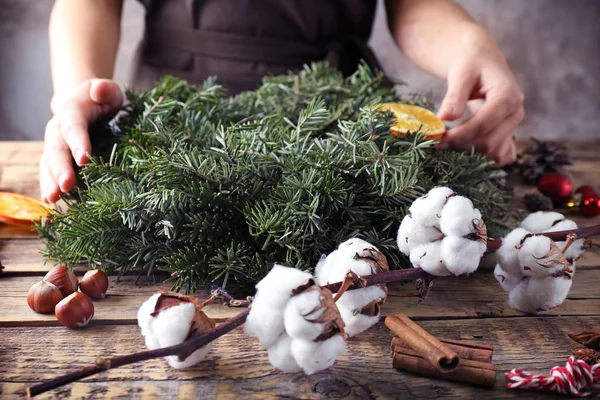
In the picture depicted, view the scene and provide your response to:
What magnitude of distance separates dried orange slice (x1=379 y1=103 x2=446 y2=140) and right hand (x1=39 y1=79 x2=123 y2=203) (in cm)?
Answer: 49

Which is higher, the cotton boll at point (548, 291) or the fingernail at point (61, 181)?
the cotton boll at point (548, 291)

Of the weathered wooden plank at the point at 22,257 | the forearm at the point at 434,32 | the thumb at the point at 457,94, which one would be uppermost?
the forearm at the point at 434,32

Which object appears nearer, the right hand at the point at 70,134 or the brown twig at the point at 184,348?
the brown twig at the point at 184,348

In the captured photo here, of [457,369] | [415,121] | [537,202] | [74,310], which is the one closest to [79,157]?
[74,310]

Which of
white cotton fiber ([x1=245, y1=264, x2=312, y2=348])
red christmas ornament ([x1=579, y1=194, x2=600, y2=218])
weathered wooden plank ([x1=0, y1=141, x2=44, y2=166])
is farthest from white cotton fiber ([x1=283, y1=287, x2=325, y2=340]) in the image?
weathered wooden plank ([x1=0, y1=141, x2=44, y2=166])

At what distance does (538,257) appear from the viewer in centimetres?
82

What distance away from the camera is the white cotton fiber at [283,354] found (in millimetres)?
676

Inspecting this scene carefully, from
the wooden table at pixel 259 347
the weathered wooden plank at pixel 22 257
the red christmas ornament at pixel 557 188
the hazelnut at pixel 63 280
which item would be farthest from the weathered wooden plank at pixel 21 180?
the red christmas ornament at pixel 557 188

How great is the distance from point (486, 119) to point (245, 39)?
70cm

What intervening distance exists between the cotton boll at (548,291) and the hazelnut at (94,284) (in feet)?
1.93

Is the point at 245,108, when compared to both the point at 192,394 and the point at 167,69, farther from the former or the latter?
the point at 192,394

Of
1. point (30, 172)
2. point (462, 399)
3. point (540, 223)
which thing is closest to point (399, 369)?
point (462, 399)

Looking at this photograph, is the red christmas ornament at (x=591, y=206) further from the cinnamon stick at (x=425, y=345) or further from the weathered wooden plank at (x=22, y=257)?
the weathered wooden plank at (x=22, y=257)

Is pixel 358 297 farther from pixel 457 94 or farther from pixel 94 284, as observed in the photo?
pixel 457 94
